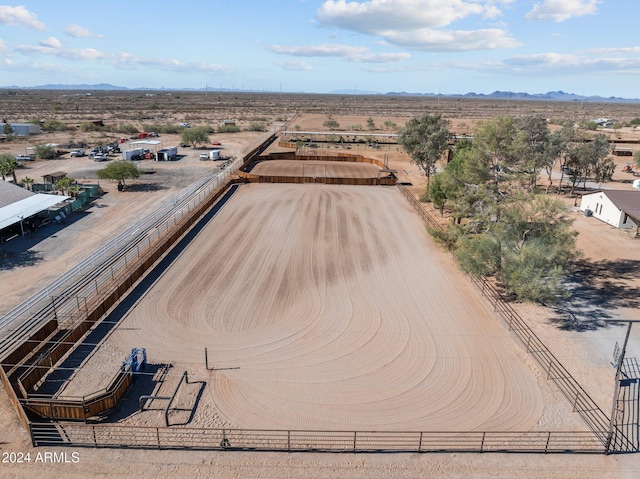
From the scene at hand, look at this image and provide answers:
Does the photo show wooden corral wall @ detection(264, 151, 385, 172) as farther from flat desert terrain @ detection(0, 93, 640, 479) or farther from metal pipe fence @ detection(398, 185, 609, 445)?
metal pipe fence @ detection(398, 185, 609, 445)

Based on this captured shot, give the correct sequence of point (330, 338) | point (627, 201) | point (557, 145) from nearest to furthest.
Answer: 1. point (330, 338)
2. point (627, 201)
3. point (557, 145)

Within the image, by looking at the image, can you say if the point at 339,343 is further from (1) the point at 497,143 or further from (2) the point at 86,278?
(1) the point at 497,143

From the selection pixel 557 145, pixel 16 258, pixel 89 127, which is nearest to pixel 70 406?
pixel 16 258

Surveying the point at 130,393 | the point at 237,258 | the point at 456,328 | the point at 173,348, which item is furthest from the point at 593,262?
the point at 130,393

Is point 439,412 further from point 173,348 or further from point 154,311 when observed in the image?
point 154,311

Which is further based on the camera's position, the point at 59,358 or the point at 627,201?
the point at 627,201

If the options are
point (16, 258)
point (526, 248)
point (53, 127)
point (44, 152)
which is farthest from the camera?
point (53, 127)

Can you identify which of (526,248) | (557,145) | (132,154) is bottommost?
(526,248)
